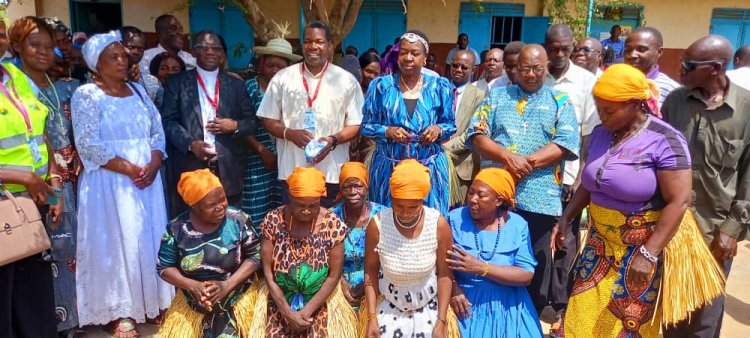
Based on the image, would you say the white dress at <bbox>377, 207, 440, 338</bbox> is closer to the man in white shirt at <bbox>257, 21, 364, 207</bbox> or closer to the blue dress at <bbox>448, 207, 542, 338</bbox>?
the blue dress at <bbox>448, 207, 542, 338</bbox>

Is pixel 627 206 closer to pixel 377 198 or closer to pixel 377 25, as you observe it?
pixel 377 198

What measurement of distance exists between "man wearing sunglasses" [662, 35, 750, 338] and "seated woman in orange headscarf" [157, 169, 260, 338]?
2.54 metres

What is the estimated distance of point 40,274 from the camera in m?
3.14

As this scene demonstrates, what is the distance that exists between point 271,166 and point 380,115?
44.1 inches

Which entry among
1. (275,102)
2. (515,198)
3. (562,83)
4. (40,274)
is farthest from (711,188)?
(40,274)

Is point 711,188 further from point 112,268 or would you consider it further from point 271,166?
point 112,268

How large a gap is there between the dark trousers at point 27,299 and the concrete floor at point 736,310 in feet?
2.06

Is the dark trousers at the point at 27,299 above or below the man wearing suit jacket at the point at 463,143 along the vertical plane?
below

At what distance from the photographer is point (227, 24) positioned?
36.2 feet

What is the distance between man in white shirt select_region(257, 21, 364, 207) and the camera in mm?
3771

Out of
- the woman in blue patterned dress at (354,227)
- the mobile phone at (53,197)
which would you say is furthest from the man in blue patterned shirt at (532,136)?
the mobile phone at (53,197)

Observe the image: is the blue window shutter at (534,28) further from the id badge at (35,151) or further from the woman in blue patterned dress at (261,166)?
the id badge at (35,151)

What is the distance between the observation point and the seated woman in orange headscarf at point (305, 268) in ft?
9.92

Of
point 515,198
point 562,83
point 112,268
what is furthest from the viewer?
point 562,83
